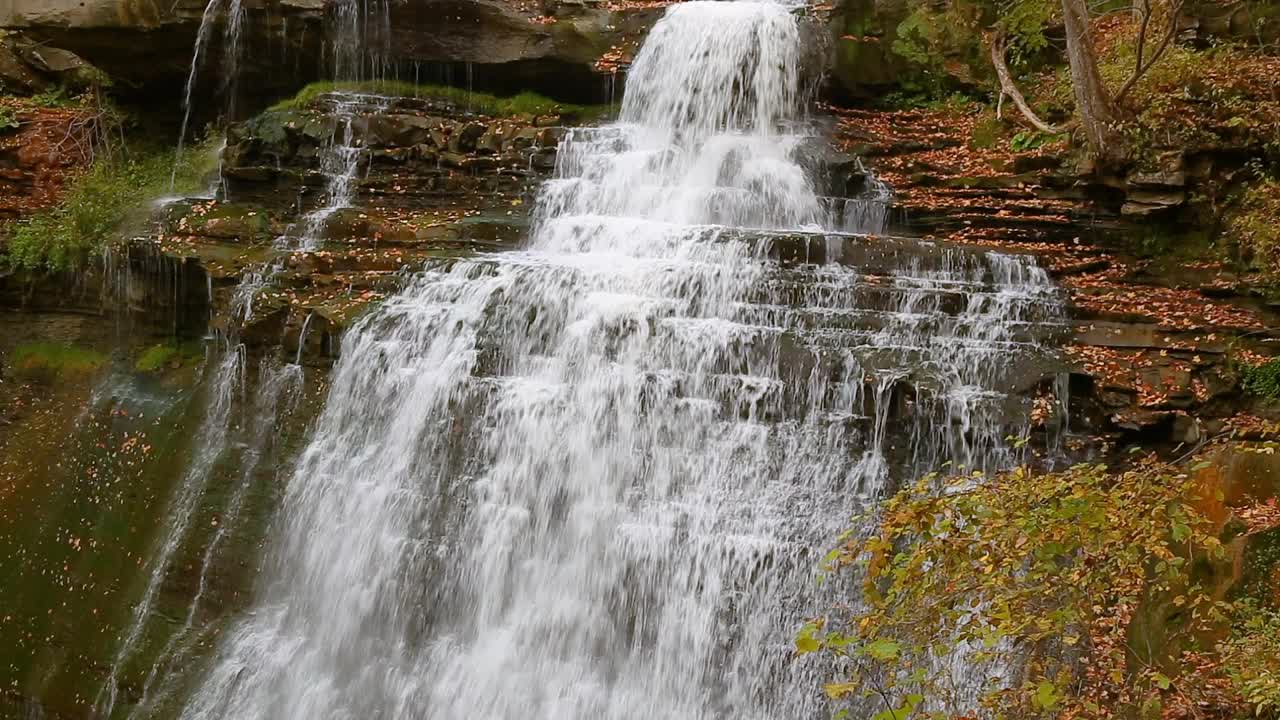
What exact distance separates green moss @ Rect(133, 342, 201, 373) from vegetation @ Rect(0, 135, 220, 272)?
1.61 m

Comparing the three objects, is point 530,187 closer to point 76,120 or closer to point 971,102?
point 971,102

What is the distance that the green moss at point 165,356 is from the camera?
11.5 m

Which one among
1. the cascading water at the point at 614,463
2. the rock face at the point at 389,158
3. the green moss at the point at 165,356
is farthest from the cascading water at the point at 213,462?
the rock face at the point at 389,158

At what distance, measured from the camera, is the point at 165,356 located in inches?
455

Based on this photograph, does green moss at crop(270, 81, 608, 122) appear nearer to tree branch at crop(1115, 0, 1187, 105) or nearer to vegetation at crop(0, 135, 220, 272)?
vegetation at crop(0, 135, 220, 272)

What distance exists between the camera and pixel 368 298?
10.5 meters

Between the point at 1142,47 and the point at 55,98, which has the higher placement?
the point at 1142,47

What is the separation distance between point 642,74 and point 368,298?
5.90 metres

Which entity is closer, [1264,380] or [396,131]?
[1264,380]

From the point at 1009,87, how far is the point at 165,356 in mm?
11088

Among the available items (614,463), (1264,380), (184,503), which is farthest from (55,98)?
(1264,380)

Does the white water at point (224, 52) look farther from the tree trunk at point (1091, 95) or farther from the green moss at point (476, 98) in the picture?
the tree trunk at point (1091, 95)

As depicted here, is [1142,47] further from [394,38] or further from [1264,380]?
[394,38]

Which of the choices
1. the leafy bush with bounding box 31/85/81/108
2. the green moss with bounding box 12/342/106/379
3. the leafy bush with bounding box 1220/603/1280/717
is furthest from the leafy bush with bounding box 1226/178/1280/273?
the leafy bush with bounding box 31/85/81/108
